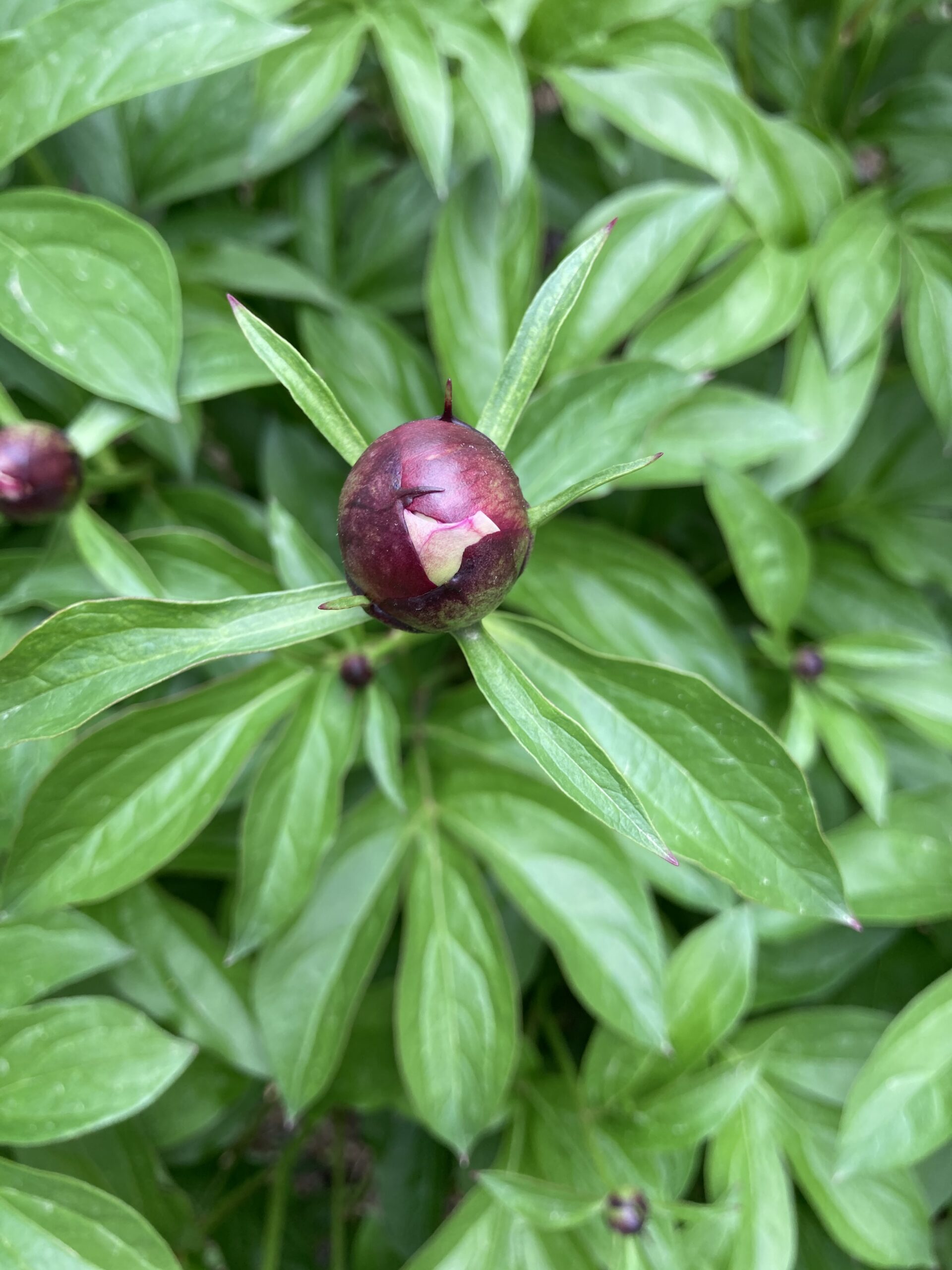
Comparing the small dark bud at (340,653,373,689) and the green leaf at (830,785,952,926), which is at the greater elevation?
the small dark bud at (340,653,373,689)

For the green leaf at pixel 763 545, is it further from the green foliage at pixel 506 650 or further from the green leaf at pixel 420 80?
the green leaf at pixel 420 80

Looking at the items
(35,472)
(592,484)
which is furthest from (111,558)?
(592,484)

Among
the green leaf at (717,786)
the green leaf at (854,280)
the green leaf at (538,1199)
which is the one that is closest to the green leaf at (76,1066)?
the green leaf at (538,1199)

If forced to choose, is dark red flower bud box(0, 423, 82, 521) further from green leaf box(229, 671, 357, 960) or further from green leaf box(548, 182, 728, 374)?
green leaf box(548, 182, 728, 374)

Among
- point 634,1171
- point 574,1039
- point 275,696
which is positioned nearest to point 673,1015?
point 634,1171

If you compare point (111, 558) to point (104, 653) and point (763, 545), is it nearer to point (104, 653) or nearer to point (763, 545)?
point (104, 653)

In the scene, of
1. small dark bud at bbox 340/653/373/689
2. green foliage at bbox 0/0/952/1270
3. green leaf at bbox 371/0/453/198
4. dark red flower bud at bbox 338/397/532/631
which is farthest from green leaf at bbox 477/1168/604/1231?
green leaf at bbox 371/0/453/198
